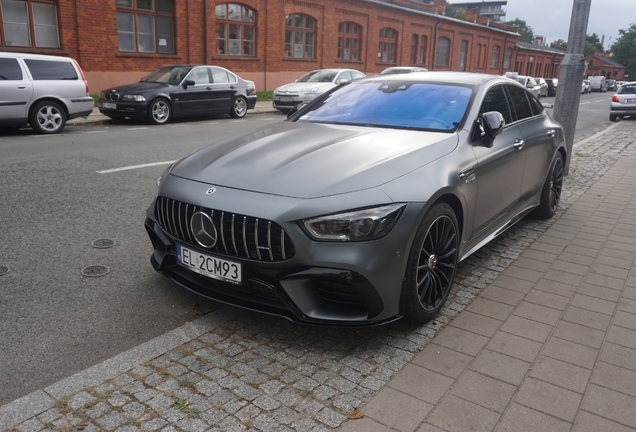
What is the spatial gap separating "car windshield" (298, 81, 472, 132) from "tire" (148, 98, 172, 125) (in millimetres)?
10693

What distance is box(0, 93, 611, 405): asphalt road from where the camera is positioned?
128 inches

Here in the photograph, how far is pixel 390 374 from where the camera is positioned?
10.1ft

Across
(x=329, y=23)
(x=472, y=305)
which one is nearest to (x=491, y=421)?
(x=472, y=305)

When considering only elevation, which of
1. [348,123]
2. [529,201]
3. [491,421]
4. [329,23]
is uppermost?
[329,23]

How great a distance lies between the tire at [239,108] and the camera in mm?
17583

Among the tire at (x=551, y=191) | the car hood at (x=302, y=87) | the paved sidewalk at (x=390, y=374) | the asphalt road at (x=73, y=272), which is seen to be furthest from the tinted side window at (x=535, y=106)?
the car hood at (x=302, y=87)

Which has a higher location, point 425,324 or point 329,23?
point 329,23

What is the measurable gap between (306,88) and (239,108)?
280cm

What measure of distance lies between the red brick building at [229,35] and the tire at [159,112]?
237 inches

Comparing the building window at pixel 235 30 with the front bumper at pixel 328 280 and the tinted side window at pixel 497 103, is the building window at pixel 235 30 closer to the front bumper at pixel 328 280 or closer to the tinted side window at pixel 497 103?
the tinted side window at pixel 497 103

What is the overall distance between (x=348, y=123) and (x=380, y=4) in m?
32.0

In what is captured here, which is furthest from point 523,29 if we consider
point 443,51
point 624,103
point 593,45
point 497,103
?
point 497,103

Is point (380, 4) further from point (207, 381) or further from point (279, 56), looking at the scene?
point (207, 381)

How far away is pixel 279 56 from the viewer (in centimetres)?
2734
